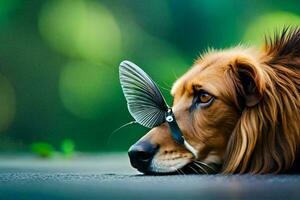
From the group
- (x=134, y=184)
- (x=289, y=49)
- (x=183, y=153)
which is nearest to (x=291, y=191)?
(x=134, y=184)

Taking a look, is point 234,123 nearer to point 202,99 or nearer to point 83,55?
point 202,99

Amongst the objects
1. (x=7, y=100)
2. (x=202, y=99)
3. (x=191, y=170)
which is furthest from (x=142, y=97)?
(x=7, y=100)

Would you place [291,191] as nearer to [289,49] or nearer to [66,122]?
[289,49]

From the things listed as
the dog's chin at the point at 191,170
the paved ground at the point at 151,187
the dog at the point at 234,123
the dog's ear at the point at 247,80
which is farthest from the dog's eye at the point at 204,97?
the paved ground at the point at 151,187

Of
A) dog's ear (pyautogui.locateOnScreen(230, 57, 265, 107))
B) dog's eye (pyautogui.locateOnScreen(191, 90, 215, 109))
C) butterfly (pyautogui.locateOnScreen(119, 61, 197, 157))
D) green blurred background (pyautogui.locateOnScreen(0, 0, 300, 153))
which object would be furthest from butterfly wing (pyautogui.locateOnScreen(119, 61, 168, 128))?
green blurred background (pyautogui.locateOnScreen(0, 0, 300, 153))

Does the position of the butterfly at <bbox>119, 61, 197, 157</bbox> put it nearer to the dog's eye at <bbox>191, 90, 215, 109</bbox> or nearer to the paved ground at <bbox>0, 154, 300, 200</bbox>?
the dog's eye at <bbox>191, 90, 215, 109</bbox>

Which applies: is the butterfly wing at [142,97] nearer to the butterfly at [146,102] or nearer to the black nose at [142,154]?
the butterfly at [146,102]

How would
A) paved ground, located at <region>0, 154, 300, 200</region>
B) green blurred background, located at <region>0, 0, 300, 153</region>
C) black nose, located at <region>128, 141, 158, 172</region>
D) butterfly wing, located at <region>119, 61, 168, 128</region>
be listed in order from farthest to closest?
green blurred background, located at <region>0, 0, 300, 153</region> → butterfly wing, located at <region>119, 61, 168, 128</region> → black nose, located at <region>128, 141, 158, 172</region> → paved ground, located at <region>0, 154, 300, 200</region>
